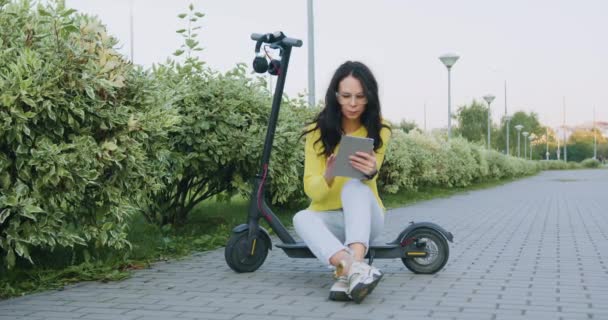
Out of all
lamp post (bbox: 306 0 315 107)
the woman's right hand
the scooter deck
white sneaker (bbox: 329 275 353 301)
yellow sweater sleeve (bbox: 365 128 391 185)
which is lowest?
white sneaker (bbox: 329 275 353 301)

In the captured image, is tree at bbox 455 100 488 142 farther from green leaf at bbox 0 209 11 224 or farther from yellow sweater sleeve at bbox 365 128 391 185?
green leaf at bbox 0 209 11 224

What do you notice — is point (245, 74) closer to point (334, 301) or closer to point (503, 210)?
point (334, 301)

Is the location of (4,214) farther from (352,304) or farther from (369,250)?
(369,250)

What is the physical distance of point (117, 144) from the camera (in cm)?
568

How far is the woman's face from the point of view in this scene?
205 inches

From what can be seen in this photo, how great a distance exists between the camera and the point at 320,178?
16.8 feet

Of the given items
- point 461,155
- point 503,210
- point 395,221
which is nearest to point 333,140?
point 395,221

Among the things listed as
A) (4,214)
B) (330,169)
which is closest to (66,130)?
(4,214)

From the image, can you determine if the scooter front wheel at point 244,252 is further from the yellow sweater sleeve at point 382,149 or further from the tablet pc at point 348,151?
the tablet pc at point 348,151

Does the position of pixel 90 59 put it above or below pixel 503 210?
above

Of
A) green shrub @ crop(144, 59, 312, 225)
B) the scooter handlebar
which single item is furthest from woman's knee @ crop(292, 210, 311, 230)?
green shrub @ crop(144, 59, 312, 225)

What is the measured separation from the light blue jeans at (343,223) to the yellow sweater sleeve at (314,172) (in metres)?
0.14

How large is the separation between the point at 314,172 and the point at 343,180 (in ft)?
0.70

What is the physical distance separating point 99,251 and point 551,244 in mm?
4676
